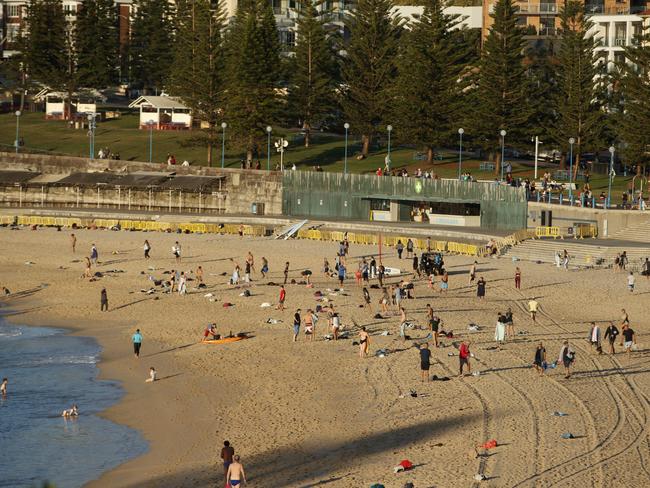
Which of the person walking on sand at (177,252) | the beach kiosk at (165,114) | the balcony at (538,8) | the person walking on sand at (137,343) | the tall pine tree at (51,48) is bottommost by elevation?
the person walking on sand at (137,343)

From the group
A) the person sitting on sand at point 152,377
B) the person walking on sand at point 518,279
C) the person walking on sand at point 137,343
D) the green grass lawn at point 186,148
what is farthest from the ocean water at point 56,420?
the green grass lawn at point 186,148

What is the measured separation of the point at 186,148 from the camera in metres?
Answer: 77.4

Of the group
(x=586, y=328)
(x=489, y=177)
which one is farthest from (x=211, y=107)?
(x=586, y=328)

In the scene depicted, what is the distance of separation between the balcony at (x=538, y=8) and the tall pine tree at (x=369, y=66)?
11.5 meters

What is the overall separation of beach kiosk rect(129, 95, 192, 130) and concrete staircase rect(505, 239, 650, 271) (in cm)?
3839

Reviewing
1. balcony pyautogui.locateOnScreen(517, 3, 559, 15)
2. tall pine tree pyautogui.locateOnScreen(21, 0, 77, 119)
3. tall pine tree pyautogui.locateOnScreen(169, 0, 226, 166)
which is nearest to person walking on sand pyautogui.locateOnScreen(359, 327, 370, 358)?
tall pine tree pyautogui.locateOnScreen(169, 0, 226, 166)

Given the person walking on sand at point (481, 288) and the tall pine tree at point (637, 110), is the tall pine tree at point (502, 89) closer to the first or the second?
the tall pine tree at point (637, 110)

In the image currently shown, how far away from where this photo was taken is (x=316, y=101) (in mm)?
75500

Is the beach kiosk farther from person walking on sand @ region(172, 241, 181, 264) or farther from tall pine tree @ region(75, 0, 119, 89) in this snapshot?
person walking on sand @ region(172, 241, 181, 264)

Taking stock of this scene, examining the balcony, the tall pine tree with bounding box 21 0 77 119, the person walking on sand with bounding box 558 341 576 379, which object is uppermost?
the balcony

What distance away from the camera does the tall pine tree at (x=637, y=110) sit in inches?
2445

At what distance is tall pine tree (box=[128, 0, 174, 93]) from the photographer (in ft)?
307

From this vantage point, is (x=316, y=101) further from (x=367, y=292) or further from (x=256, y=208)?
(x=367, y=292)

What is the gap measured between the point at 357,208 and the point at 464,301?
72.1 ft
